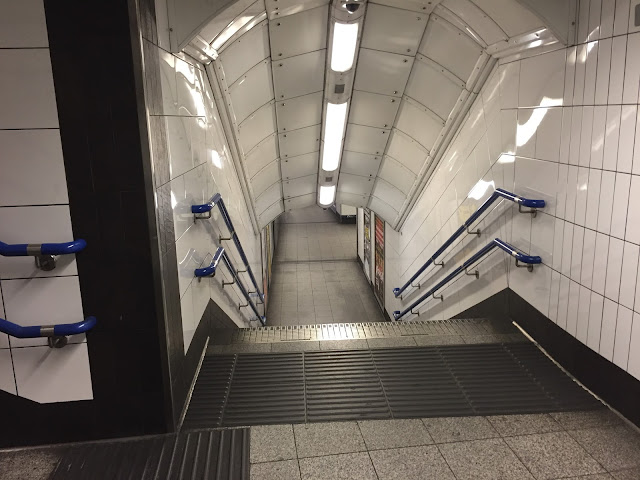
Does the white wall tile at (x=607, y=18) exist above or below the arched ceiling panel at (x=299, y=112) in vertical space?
above

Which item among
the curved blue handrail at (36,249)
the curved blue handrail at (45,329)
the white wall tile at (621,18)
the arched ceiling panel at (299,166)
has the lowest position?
the curved blue handrail at (45,329)

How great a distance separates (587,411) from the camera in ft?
9.04

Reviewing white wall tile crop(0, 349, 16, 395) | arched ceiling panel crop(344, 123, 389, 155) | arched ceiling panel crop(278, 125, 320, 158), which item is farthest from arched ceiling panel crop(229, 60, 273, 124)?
white wall tile crop(0, 349, 16, 395)

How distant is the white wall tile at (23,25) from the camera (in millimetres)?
2004

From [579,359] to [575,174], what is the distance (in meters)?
1.11

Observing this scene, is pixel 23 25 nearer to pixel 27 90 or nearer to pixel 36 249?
pixel 27 90

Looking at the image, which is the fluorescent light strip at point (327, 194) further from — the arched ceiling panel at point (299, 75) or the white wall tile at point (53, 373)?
the white wall tile at point (53, 373)

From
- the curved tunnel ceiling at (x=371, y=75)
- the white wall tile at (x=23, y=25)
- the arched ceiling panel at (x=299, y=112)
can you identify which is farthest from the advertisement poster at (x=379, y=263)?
the white wall tile at (x=23, y=25)

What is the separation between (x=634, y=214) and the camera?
2490 millimetres

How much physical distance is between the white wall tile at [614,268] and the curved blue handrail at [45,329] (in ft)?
8.63

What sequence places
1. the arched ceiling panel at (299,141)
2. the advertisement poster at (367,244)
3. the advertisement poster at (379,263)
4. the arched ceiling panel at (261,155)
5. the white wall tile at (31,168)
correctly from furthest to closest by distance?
the advertisement poster at (367,244) < the advertisement poster at (379,263) < the arched ceiling panel at (299,141) < the arched ceiling panel at (261,155) < the white wall tile at (31,168)

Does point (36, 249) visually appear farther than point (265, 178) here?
No

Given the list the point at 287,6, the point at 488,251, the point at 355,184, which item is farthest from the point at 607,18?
the point at 355,184

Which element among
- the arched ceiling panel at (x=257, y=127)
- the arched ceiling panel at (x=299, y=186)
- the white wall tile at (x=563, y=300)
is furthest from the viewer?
the arched ceiling panel at (x=299, y=186)
